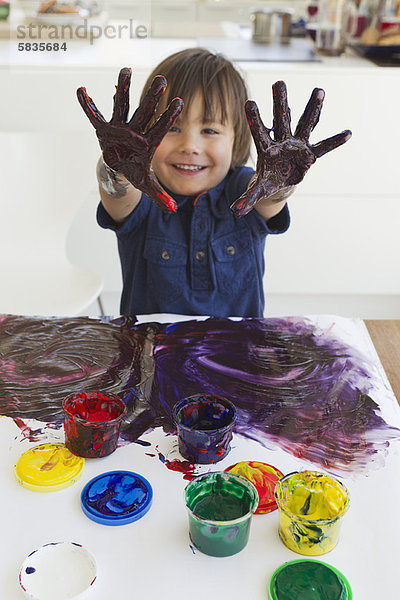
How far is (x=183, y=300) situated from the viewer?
1543 mm

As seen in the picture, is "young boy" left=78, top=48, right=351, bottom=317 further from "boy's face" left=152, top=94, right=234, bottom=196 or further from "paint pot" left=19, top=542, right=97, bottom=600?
"paint pot" left=19, top=542, right=97, bottom=600

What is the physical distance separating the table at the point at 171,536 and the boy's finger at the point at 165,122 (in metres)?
0.44

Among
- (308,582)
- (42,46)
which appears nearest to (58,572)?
(308,582)

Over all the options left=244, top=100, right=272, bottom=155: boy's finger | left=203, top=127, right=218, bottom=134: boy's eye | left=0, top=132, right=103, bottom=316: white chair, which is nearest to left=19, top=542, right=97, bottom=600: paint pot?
left=244, top=100, right=272, bottom=155: boy's finger

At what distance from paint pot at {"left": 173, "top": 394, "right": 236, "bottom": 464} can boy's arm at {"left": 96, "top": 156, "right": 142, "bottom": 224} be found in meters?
0.42

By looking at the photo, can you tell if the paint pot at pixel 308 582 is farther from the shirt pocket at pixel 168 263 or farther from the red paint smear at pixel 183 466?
the shirt pocket at pixel 168 263

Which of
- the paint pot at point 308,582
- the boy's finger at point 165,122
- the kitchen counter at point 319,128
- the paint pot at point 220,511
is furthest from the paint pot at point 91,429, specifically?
the kitchen counter at point 319,128

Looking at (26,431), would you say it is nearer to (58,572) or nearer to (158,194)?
(58,572)

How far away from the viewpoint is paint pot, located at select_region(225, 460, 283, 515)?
0.85 metres

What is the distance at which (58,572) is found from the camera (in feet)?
2.44

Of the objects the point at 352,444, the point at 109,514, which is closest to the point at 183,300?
the point at 352,444

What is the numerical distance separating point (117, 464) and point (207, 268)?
0.69 meters

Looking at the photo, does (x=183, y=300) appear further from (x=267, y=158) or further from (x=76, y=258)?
(x=76, y=258)

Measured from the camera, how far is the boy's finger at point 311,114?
1037 mm
